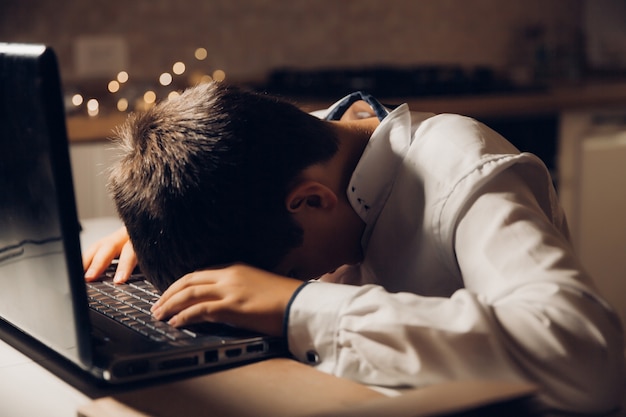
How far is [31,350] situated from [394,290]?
431 mm

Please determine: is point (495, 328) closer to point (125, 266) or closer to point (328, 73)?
point (125, 266)

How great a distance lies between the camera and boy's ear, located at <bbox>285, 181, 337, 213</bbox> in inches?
37.7

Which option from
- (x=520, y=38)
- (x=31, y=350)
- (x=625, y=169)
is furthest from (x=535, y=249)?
(x=520, y=38)

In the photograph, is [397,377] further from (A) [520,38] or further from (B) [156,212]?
(A) [520,38]

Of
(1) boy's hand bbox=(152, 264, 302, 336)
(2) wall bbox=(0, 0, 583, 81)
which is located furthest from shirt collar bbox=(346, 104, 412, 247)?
(2) wall bbox=(0, 0, 583, 81)

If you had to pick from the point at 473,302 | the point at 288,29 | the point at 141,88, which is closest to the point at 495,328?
the point at 473,302

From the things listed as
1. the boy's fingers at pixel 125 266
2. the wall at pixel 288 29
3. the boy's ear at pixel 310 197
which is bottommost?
the boy's fingers at pixel 125 266

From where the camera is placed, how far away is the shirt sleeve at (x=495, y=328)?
2.38 ft

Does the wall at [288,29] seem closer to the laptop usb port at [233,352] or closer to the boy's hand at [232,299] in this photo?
the boy's hand at [232,299]

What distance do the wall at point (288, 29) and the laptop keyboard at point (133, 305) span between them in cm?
196

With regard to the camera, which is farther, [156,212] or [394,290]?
[394,290]

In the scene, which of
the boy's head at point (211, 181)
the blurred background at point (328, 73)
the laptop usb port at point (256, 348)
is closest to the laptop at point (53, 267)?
the laptop usb port at point (256, 348)

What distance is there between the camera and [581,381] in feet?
2.36

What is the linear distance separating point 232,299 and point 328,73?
235 centimetres
